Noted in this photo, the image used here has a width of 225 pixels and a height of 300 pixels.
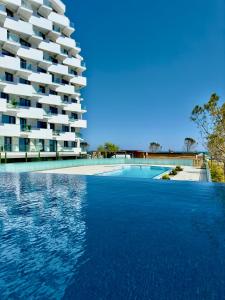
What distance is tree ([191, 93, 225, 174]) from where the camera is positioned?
19.0 m

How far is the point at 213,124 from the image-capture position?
19.9 m

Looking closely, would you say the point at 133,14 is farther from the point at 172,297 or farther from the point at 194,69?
the point at 172,297

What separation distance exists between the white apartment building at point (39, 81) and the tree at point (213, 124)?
20212 mm

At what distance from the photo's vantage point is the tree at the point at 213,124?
A: 1898 centimetres

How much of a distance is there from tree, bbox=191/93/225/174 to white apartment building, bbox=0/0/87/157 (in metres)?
20.2

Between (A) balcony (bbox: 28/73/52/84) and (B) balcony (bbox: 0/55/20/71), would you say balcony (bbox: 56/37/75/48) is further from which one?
(B) balcony (bbox: 0/55/20/71)

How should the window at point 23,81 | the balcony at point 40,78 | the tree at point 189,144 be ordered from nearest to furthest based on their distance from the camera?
1. the window at point 23,81
2. the balcony at point 40,78
3. the tree at point 189,144

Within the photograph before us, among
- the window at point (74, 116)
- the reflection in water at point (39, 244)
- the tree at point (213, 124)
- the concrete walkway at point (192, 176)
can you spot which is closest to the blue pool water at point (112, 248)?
the reflection in water at point (39, 244)

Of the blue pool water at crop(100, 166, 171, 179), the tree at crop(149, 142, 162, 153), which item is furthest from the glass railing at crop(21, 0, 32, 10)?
the tree at crop(149, 142, 162, 153)

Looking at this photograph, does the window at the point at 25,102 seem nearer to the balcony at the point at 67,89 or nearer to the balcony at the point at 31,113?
the balcony at the point at 31,113

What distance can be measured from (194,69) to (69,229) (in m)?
46.4

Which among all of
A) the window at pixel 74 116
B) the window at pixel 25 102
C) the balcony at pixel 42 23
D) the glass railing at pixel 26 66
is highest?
the balcony at pixel 42 23

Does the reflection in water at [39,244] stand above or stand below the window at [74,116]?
below

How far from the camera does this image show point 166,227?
246 inches
